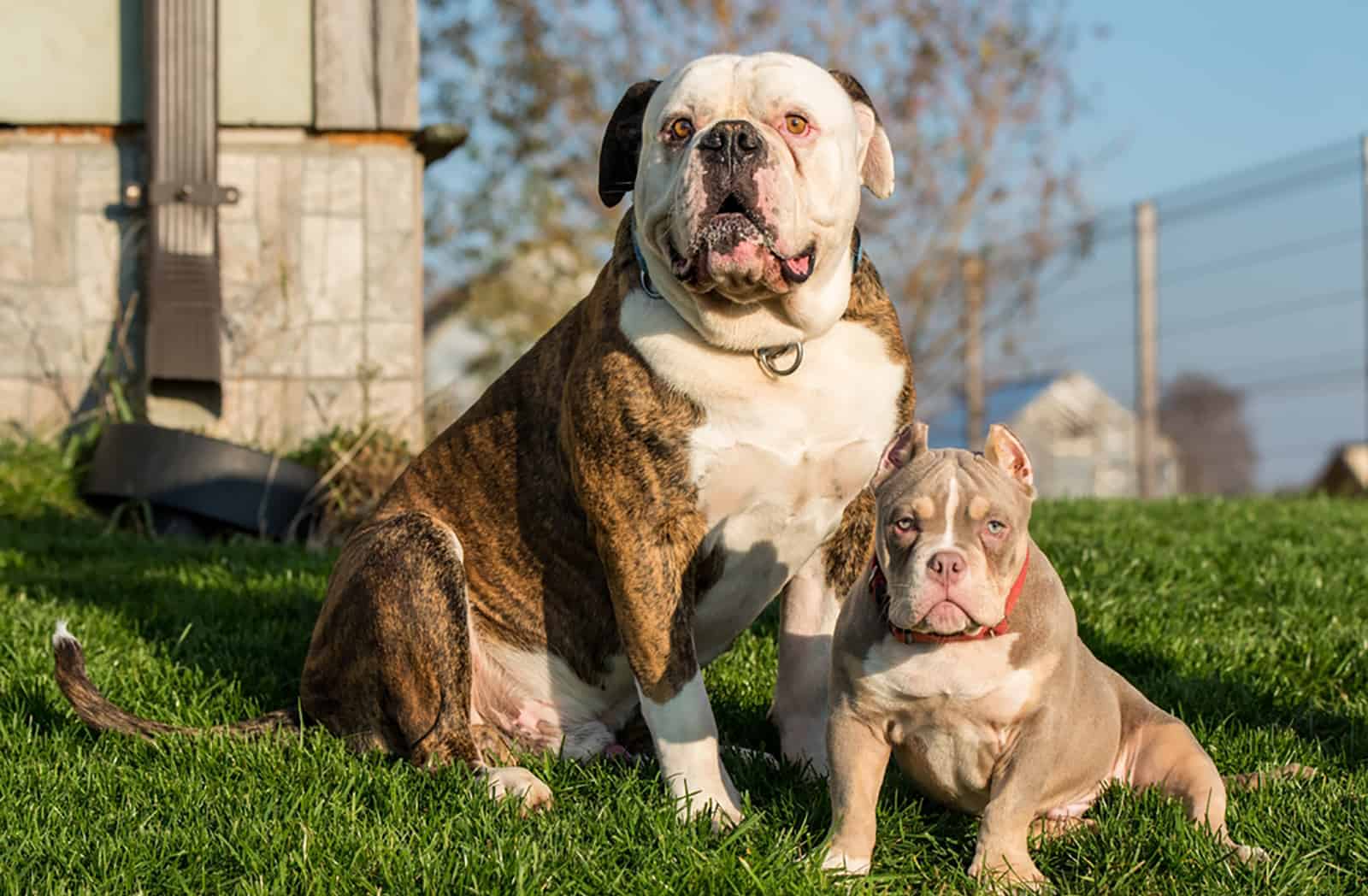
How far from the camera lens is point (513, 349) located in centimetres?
1808

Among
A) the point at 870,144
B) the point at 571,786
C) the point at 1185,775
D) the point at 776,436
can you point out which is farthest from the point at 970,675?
the point at 870,144

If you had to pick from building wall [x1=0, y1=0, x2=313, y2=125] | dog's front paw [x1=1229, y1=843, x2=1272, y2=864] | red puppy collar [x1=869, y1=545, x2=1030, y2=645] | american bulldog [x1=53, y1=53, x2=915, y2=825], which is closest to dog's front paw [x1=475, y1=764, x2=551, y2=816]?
american bulldog [x1=53, y1=53, x2=915, y2=825]

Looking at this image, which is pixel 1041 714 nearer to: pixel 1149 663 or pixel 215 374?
pixel 1149 663

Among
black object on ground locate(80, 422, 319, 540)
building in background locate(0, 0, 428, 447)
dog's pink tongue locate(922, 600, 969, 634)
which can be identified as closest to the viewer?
dog's pink tongue locate(922, 600, 969, 634)

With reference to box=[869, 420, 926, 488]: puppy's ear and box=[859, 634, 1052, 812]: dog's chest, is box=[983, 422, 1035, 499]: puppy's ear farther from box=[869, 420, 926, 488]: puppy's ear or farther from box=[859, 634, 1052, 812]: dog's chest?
box=[859, 634, 1052, 812]: dog's chest

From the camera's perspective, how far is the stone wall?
326 inches

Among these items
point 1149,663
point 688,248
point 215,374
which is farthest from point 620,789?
point 215,374

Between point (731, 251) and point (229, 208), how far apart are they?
606 cm

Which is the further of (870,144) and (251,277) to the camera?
(251,277)

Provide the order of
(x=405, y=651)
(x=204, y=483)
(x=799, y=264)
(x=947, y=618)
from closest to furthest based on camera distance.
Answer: (x=947, y=618) → (x=799, y=264) → (x=405, y=651) → (x=204, y=483)

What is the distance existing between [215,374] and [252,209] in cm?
102

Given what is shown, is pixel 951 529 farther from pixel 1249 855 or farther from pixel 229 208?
pixel 229 208

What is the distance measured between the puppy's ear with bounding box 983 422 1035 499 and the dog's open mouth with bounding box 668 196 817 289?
559 millimetres

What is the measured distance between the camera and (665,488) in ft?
10.4
